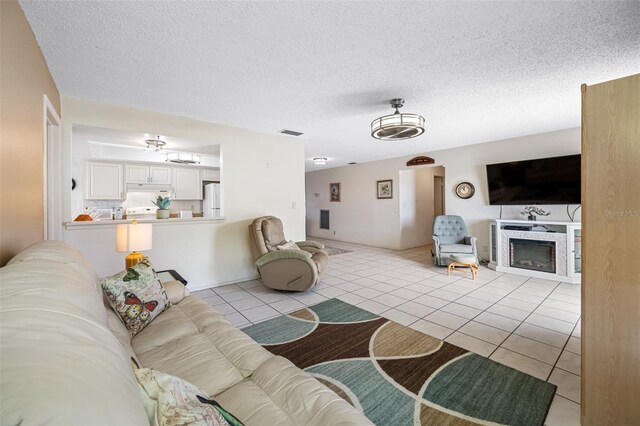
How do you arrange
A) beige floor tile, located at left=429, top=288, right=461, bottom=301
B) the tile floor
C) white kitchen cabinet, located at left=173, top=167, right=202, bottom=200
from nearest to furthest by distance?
1. the tile floor
2. beige floor tile, located at left=429, top=288, right=461, bottom=301
3. white kitchen cabinet, located at left=173, top=167, right=202, bottom=200

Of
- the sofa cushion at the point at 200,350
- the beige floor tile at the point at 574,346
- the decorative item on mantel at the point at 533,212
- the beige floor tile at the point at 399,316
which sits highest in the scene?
the decorative item on mantel at the point at 533,212

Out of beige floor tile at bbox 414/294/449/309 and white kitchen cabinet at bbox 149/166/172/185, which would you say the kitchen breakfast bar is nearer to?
white kitchen cabinet at bbox 149/166/172/185

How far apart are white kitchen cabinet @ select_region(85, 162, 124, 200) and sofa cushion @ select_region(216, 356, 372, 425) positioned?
5108 mm

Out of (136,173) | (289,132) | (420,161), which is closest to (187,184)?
(136,173)

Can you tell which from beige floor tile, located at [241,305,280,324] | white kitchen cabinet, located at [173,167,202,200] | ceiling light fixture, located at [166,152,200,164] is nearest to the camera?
beige floor tile, located at [241,305,280,324]

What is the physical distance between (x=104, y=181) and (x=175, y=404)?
544 cm

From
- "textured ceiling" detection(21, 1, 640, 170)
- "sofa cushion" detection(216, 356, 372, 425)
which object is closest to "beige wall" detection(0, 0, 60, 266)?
"textured ceiling" detection(21, 1, 640, 170)

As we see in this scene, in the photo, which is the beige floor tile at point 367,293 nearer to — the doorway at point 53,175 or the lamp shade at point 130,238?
the lamp shade at point 130,238

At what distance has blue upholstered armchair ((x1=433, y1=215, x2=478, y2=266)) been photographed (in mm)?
4664

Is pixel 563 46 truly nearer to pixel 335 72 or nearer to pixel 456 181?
pixel 335 72

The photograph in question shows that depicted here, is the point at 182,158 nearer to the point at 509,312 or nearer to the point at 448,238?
the point at 448,238

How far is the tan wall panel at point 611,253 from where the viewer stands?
127 centimetres

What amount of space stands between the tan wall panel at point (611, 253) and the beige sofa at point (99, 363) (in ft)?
4.51

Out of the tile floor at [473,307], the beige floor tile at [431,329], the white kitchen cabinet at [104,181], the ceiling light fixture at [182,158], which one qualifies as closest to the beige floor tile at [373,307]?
the tile floor at [473,307]
